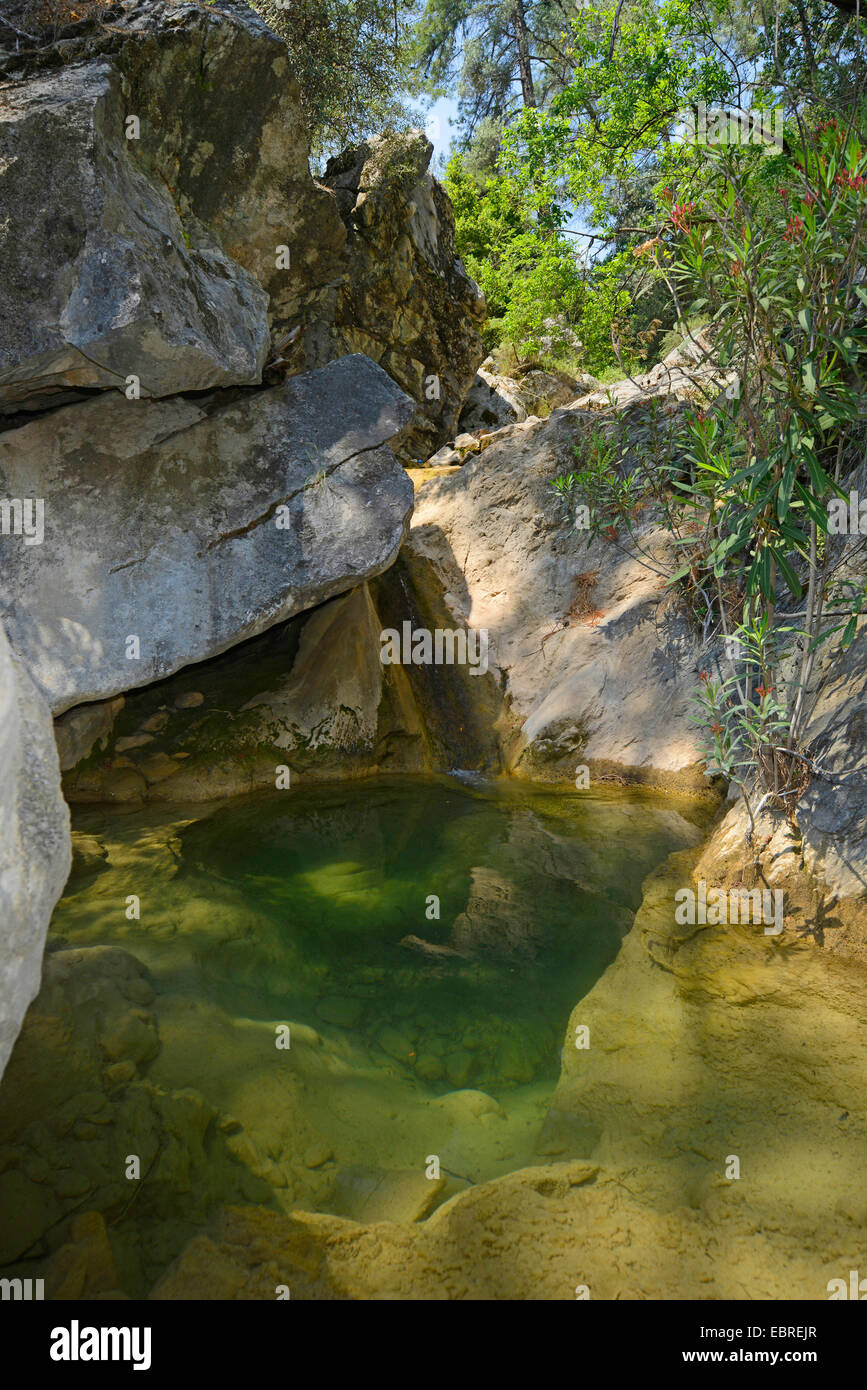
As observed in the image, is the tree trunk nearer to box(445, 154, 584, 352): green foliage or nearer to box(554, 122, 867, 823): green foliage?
box(445, 154, 584, 352): green foliage

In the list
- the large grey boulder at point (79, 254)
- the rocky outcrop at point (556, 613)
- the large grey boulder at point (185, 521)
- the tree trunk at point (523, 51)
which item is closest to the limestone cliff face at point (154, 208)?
the large grey boulder at point (79, 254)

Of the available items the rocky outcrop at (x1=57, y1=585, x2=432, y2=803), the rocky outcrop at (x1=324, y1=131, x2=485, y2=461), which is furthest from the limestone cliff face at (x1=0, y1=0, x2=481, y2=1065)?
the rocky outcrop at (x1=324, y1=131, x2=485, y2=461)

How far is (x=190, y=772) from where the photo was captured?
6.27m

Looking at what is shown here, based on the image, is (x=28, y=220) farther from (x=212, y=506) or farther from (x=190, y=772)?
(x=190, y=772)

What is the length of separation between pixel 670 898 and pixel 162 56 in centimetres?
613

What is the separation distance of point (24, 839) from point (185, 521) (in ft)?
13.3

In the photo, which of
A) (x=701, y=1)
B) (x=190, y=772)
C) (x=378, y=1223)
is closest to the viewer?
(x=378, y=1223)

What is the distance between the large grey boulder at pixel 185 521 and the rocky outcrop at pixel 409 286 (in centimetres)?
546

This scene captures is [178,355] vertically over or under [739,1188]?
over

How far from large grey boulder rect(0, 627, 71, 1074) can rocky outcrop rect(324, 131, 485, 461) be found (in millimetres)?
9830

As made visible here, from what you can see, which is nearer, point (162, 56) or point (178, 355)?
point (178, 355)

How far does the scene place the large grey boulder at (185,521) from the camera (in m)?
A: 5.22

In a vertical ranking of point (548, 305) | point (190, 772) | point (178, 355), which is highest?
point (548, 305)
